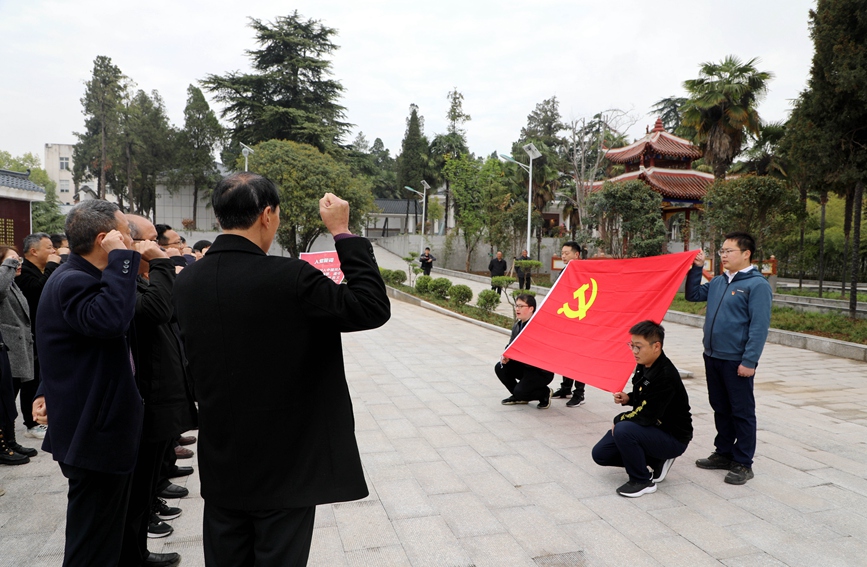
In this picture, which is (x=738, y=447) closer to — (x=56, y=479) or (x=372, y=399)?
(x=372, y=399)

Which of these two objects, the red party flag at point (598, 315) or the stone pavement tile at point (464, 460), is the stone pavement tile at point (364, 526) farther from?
the red party flag at point (598, 315)

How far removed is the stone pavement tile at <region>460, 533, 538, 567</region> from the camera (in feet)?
9.93

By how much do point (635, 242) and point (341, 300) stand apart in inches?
739

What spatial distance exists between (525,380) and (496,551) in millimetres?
3082

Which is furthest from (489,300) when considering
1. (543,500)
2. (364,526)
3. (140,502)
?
(140,502)

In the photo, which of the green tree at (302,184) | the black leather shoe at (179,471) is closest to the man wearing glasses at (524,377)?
the black leather shoe at (179,471)

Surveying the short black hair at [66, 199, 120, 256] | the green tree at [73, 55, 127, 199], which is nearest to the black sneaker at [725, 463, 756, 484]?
the short black hair at [66, 199, 120, 256]

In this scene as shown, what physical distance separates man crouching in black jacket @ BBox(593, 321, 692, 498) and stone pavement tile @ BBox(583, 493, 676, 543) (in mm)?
113

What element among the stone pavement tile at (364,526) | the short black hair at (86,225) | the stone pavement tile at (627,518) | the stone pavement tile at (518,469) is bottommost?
the stone pavement tile at (364,526)

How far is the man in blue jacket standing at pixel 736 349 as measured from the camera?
4.21 metres

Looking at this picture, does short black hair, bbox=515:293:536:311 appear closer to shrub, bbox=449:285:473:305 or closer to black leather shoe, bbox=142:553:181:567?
black leather shoe, bbox=142:553:181:567

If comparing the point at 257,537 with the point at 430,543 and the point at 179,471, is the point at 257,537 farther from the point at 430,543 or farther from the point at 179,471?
the point at 179,471

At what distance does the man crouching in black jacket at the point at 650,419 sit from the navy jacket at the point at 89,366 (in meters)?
3.05

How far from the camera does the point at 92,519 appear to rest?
91.4 inches
